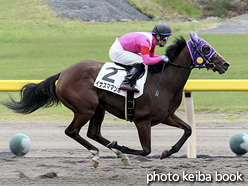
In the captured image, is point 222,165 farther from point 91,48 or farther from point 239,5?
point 239,5

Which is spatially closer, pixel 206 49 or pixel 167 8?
pixel 206 49

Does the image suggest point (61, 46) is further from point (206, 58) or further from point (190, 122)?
point (206, 58)

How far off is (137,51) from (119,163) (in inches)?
53.7

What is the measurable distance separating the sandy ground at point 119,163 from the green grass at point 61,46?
6.24ft

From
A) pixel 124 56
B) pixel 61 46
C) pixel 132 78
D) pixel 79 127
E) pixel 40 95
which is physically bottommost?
pixel 61 46

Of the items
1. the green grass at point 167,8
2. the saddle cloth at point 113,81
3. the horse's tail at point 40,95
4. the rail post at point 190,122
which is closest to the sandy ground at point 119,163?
the rail post at point 190,122

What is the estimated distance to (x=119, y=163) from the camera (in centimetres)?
519

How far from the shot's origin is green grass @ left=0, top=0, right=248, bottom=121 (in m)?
9.94

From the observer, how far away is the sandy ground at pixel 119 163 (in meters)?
4.49

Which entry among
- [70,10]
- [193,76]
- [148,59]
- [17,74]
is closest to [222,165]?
[148,59]

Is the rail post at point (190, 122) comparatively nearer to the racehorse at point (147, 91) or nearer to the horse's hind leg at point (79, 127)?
the racehorse at point (147, 91)

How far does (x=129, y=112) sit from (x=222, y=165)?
4.09 ft

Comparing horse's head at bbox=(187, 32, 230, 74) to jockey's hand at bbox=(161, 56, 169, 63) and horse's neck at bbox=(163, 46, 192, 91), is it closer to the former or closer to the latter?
horse's neck at bbox=(163, 46, 192, 91)

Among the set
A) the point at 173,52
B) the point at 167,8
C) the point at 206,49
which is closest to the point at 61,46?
the point at 173,52
